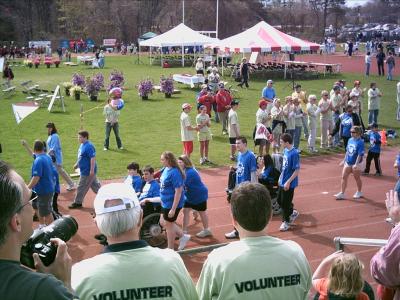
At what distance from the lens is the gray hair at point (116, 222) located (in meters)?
2.86

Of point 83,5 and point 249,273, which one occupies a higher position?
point 83,5

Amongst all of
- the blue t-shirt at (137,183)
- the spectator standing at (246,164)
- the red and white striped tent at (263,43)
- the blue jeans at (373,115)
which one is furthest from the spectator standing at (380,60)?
the blue t-shirt at (137,183)

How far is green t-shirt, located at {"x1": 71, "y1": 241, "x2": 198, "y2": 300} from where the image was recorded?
268cm

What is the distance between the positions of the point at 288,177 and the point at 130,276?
733cm

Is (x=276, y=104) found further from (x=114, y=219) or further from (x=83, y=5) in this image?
(x=83, y=5)

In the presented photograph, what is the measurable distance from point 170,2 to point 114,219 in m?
79.8

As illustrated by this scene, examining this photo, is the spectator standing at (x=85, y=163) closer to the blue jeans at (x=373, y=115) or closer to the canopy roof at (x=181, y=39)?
the blue jeans at (x=373, y=115)

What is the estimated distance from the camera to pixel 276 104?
603 inches

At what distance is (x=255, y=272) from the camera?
2.97m

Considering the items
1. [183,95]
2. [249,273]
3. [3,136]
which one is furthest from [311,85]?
[249,273]

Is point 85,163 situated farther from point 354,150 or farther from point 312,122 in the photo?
point 312,122

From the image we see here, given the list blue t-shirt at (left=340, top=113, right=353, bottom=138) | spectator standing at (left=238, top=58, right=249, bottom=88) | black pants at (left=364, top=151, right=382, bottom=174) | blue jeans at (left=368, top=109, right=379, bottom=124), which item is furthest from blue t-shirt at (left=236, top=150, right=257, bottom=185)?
spectator standing at (left=238, top=58, right=249, bottom=88)

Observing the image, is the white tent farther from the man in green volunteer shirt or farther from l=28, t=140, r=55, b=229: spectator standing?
the man in green volunteer shirt

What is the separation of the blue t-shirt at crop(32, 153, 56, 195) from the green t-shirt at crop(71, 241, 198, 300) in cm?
676
